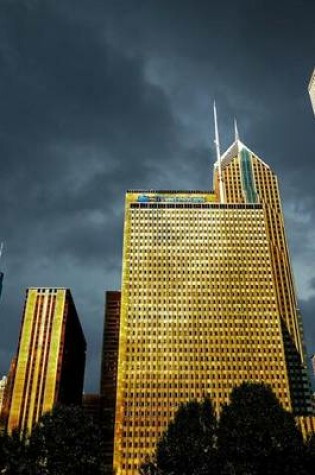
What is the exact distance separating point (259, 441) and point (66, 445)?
26.5 meters

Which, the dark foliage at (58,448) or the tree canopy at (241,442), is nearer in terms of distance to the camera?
the dark foliage at (58,448)

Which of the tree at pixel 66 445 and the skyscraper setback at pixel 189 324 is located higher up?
the skyscraper setback at pixel 189 324

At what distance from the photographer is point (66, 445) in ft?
210

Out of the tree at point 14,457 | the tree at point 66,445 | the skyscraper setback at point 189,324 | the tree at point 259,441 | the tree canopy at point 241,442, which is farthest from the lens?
the skyscraper setback at point 189,324

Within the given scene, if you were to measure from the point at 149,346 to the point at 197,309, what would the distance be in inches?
933

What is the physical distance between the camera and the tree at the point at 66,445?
6116 centimetres

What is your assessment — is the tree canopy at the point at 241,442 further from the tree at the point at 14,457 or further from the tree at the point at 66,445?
the tree at the point at 14,457

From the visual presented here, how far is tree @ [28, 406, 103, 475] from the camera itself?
61.2 metres

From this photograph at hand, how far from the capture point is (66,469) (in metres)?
60.6

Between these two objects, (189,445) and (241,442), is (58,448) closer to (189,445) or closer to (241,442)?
(189,445)

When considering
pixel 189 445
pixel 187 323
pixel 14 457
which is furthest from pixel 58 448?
pixel 187 323

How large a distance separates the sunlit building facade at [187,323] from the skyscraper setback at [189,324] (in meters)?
0.36

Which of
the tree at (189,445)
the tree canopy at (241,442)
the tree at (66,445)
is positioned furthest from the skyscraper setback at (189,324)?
the tree at (66,445)

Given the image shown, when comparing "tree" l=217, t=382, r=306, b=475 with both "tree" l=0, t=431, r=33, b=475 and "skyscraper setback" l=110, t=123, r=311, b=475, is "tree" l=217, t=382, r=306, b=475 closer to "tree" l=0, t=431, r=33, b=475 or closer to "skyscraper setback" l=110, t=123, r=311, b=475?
"tree" l=0, t=431, r=33, b=475
